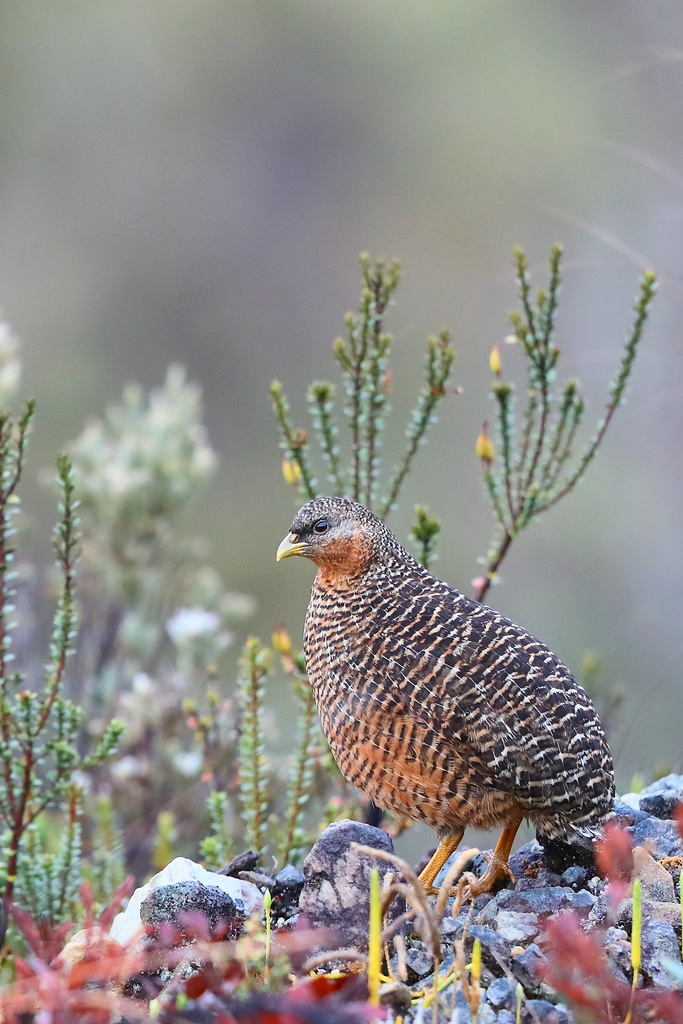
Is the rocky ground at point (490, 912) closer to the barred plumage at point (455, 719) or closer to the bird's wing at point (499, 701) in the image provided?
the barred plumage at point (455, 719)

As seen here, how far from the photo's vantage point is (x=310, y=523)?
290 centimetres

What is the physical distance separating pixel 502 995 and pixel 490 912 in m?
0.44

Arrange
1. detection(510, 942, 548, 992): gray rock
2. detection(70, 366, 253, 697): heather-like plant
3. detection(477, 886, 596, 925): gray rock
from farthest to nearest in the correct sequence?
1. detection(70, 366, 253, 697): heather-like plant
2. detection(477, 886, 596, 925): gray rock
3. detection(510, 942, 548, 992): gray rock

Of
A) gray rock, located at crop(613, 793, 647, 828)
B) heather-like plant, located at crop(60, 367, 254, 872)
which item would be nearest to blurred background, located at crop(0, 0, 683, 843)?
heather-like plant, located at crop(60, 367, 254, 872)

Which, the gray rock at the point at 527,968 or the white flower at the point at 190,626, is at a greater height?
the white flower at the point at 190,626

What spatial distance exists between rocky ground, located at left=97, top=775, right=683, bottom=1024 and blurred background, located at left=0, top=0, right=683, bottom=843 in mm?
7177

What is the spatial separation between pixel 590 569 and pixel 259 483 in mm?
3148

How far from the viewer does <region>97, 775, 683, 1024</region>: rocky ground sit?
1.89 m

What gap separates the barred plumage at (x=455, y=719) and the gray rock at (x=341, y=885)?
11.3 inches

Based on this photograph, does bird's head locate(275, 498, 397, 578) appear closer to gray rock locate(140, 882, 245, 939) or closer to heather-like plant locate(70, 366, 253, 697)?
gray rock locate(140, 882, 245, 939)

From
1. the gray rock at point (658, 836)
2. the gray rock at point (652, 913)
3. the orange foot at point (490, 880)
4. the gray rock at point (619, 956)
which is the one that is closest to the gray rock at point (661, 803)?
the gray rock at point (658, 836)

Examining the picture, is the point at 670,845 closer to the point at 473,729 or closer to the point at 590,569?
the point at 473,729

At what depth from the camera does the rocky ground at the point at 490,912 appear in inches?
74.4

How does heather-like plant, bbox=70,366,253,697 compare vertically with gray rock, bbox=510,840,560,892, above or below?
above
